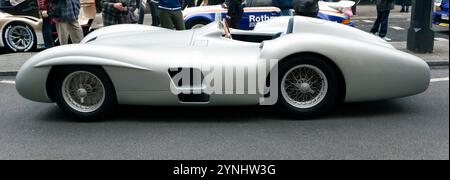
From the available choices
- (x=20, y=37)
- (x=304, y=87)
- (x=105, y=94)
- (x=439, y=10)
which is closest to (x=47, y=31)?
(x=20, y=37)

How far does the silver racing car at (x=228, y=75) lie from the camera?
476 cm

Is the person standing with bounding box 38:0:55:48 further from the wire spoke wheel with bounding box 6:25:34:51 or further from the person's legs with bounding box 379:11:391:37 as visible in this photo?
the person's legs with bounding box 379:11:391:37

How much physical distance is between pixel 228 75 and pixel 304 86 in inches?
29.4

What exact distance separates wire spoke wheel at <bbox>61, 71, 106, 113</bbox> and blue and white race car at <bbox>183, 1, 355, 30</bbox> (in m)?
5.20

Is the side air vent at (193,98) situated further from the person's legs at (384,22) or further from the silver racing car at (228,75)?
the person's legs at (384,22)

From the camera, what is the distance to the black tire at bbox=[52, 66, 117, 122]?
16.0 feet

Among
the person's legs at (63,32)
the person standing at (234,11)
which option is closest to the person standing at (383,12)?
the person standing at (234,11)

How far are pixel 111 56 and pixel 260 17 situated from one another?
5.47m

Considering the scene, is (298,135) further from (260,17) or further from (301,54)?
(260,17)

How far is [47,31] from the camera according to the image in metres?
9.18

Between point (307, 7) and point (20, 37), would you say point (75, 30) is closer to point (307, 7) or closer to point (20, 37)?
point (20, 37)
